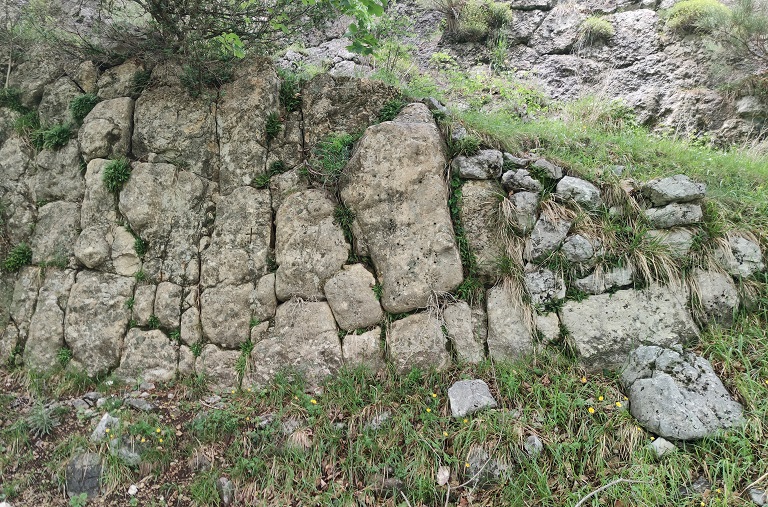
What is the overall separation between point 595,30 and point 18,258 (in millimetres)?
8780

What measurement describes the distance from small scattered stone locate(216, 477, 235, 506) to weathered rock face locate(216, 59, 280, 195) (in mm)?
2735

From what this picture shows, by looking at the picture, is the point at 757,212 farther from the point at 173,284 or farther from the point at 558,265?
the point at 173,284

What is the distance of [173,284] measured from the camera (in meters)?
4.32

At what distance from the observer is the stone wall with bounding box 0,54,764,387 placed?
3.80 m

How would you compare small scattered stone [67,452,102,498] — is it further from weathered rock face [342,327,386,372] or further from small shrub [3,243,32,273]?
small shrub [3,243,32,273]

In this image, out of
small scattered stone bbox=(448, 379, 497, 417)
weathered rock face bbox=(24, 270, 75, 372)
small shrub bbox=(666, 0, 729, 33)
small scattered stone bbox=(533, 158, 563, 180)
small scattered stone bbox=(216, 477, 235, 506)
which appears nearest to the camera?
small scattered stone bbox=(216, 477, 235, 506)

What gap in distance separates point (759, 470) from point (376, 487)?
262cm

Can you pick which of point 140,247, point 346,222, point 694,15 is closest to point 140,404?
point 140,247

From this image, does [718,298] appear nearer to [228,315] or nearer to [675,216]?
[675,216]

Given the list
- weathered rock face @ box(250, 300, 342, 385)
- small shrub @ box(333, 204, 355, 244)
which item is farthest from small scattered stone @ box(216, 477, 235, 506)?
small shrub @ box(333, 204, 355, 244)

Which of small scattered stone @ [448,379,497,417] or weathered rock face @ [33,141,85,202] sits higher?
weathered rock face @ [33,141,85,202]

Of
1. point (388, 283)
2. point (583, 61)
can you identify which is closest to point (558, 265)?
point (388, 283)

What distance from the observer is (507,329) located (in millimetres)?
3799

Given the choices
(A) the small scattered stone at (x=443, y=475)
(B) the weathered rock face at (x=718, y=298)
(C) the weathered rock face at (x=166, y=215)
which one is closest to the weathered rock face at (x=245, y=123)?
(C) the weathered rock face at (x=166, y=215)
